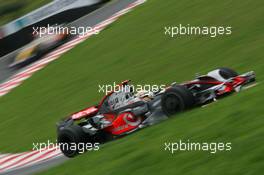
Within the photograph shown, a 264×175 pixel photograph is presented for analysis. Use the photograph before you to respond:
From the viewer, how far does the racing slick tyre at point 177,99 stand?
36.3 ft

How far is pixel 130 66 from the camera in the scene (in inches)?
765

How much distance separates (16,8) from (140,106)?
73.9 ft

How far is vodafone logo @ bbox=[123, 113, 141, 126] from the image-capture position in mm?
12500

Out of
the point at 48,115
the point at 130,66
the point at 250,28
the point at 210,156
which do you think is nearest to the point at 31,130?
the point at 48,115

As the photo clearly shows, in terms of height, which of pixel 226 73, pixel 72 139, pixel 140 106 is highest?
pixel 226 73

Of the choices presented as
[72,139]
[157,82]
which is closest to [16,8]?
[157,82]

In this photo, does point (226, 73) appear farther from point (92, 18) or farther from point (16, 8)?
point (16, 8)

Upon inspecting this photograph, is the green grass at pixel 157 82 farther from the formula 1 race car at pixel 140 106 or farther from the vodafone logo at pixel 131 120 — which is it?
the vodafone logo at pixel 131 120

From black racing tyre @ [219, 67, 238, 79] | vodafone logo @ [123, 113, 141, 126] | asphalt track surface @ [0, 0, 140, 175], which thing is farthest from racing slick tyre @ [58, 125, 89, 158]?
asphalt track surface @ [0, 0, 140, 175]

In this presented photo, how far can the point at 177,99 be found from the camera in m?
11.1

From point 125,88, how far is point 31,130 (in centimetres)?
550

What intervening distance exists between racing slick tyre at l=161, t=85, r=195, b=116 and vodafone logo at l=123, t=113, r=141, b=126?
3.98ft

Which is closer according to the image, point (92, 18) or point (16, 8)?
point (92, 18)

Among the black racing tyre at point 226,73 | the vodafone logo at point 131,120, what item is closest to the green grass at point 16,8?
the vodafone logo at point 131,120
